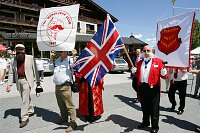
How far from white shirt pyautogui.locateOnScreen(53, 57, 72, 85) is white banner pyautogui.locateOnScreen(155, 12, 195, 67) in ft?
7.00

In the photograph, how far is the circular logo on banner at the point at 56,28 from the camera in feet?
15.8

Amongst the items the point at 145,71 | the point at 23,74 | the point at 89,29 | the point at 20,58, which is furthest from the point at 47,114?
the point at 89,29

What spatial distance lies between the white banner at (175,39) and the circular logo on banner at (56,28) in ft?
7.04

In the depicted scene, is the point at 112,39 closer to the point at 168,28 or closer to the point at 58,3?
the point at 168,28

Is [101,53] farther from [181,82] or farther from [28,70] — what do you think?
[181,82]

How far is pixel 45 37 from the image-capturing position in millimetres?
5023

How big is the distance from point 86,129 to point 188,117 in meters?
2.62

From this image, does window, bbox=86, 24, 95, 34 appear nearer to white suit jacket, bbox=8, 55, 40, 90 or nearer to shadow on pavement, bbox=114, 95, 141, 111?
shadow on pavement, bbox=114, 95, 141, 111

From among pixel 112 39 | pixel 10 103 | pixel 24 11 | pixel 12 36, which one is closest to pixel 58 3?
pixel 24 11

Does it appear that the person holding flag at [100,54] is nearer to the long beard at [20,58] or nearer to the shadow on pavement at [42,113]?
the long beard at [20,58]

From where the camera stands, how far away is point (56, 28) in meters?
4.93

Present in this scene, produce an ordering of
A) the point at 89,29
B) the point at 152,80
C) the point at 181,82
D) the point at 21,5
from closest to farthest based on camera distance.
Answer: the point at 152,80, the point at 181,82, the point at 21,5, the point at 89,29

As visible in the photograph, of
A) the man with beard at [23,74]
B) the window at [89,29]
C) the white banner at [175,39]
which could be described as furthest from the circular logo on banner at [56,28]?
the window at [89,29]

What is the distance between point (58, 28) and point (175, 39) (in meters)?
2.55
